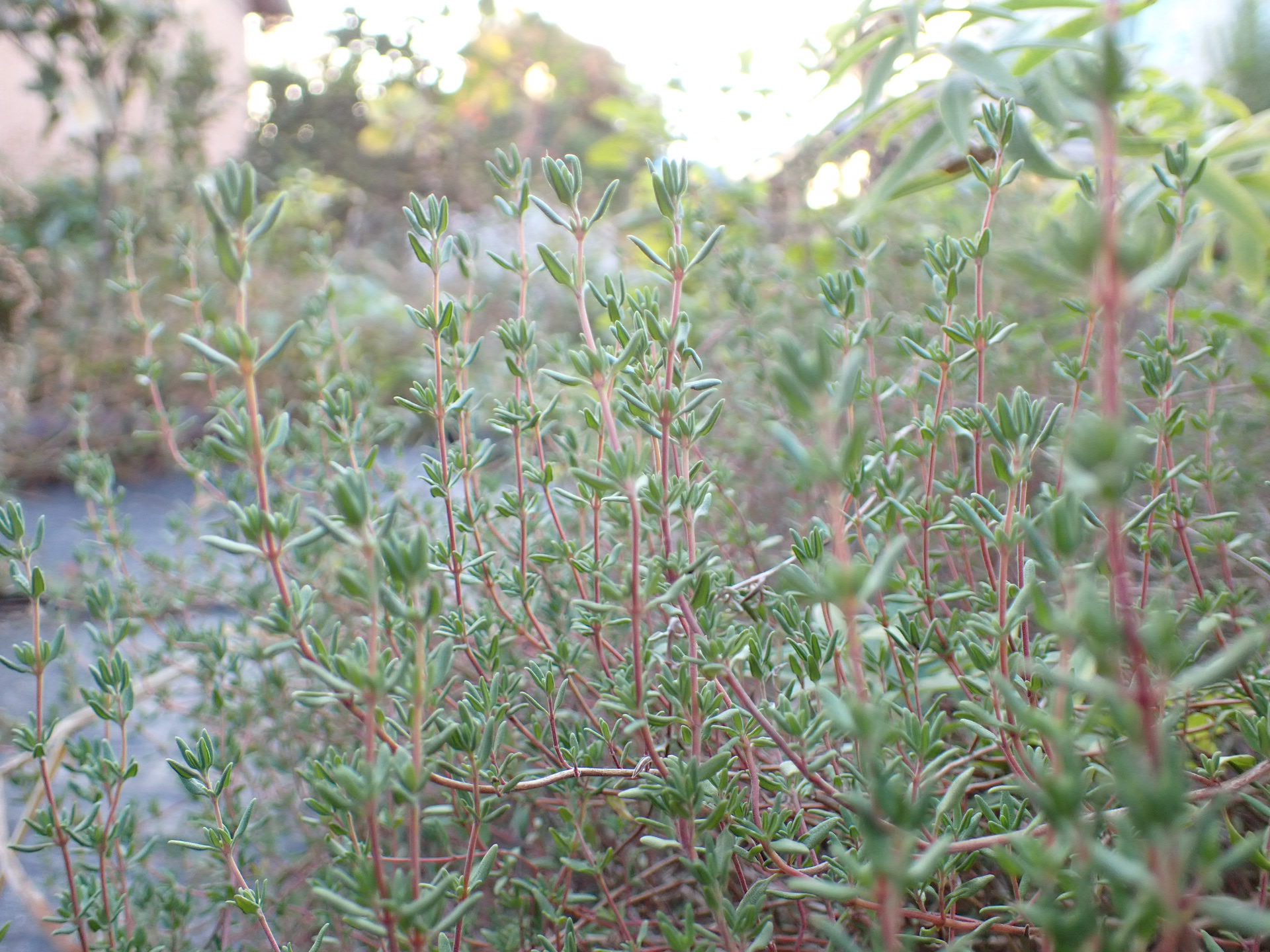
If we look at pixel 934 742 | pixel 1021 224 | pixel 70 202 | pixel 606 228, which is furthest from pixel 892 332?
pixel 70 202

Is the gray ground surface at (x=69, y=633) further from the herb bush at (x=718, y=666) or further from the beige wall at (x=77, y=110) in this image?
the beige wall at (x=77, y=110)

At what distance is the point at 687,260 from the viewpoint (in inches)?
33.4

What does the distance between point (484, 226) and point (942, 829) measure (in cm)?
596

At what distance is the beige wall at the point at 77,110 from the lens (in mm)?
4746

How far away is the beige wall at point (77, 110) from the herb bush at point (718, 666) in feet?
7.99

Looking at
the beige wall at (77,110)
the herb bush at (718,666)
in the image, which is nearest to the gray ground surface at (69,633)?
the herb bush at (718,666)

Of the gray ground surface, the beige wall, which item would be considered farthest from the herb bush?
the beige wall

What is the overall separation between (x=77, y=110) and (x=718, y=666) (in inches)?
192

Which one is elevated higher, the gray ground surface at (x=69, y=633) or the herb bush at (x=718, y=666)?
the herb bush at (x=718, y=666)

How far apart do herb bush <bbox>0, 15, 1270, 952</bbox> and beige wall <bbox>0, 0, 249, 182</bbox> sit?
244cm

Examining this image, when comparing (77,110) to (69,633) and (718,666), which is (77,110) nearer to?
(69,633)

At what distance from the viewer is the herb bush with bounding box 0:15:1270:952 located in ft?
1.40

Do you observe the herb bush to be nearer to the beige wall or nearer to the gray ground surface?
the gray ground surface

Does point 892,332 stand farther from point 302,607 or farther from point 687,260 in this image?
point 302,607
